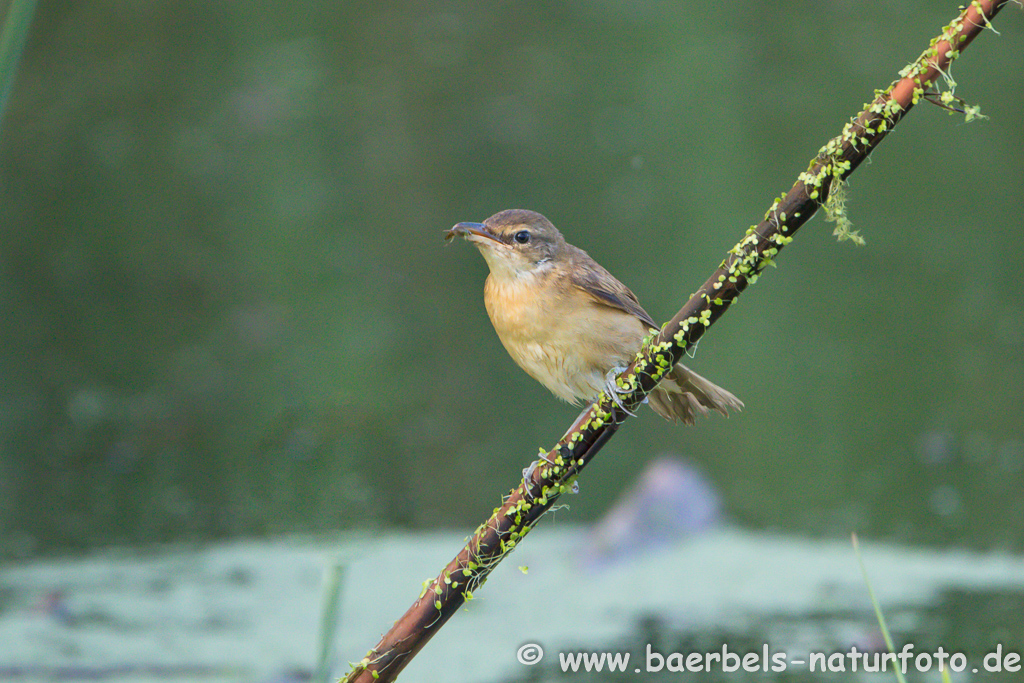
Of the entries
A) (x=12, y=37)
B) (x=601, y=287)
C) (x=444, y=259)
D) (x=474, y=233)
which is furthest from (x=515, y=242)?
(x=444, y=259)

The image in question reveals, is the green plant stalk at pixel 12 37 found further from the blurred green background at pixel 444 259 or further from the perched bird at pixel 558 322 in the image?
the blurred green background at pixel 444 259

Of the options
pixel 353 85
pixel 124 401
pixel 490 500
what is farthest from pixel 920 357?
pixel 353 85

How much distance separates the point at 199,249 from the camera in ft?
23.1

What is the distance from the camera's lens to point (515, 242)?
1930mm

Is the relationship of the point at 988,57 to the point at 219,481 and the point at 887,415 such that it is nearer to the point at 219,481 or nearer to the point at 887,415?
the point at 887,415

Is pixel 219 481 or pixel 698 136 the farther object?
pixel 698 136

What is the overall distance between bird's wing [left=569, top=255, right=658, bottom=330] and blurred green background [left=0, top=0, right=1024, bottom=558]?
2.74m

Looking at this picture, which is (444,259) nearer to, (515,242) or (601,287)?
(601,287)

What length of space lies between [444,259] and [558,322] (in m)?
5.29

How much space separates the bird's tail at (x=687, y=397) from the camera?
196 cm

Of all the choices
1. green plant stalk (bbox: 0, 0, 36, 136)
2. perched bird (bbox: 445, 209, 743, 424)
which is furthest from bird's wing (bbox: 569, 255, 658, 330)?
green plant stalk (bbox: 0, 0, 36, 136)

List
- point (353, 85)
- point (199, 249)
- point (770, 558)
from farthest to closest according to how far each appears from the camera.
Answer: point (353, 85), point (199, 249), point (770, 558)

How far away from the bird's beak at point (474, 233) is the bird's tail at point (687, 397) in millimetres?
428

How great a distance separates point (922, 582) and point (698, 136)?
490cm
